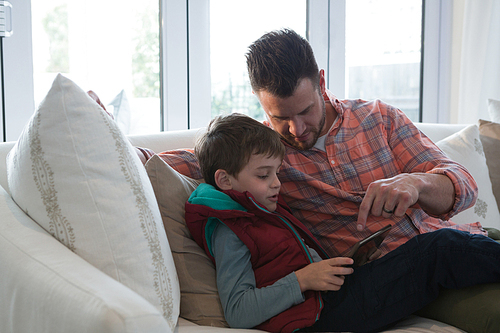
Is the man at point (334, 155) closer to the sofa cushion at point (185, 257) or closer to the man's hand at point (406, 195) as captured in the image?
the man's hand at point (406, 195)

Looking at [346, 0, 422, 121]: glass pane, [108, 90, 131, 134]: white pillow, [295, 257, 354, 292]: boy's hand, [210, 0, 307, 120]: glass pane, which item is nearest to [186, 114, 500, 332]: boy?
[295, 257, 354, 292]: boy's hand

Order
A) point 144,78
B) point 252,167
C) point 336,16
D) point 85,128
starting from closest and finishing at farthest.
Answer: point 85,128
point 252,167
point 144,78
point 336,16

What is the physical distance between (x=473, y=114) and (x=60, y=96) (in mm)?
2852

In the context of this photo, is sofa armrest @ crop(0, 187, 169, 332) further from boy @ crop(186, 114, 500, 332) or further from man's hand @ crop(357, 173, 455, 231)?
man's hand @ crop(357, 173, 455, 231)

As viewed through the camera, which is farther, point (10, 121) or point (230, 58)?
point (230, 58)

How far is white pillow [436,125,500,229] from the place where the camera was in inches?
64.6

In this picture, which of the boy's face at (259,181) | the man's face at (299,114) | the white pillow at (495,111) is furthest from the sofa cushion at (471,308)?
the white pillow at (495,111)

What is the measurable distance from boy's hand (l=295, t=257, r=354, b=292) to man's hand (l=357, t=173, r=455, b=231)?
11cm

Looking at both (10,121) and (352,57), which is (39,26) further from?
(352,57)

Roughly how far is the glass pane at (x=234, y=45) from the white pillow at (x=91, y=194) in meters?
1.54

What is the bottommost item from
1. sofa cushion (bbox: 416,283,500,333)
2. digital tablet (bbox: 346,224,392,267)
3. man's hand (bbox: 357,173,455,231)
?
sofa cushion (bbox: 416,283,500,333)

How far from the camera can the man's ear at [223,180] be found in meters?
1.13

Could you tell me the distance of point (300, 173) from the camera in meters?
1.27

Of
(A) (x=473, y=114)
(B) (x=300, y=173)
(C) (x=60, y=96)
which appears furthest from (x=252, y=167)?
(A) (x=473, y=114)
